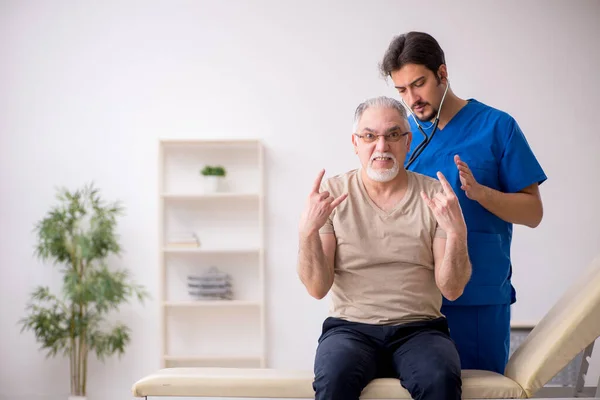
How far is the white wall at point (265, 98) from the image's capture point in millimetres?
4633

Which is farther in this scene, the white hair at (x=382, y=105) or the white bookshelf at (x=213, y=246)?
the white bookshelf at (x=213, y=246)

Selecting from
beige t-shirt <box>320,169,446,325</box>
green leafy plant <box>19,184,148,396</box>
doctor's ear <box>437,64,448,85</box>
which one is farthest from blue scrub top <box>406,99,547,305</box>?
green leafy plant <box>19,184,148,396</box>

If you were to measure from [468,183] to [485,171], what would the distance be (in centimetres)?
22

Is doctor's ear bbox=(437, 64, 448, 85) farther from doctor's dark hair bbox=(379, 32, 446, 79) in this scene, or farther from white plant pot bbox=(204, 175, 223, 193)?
white plant pot bbox=(204, 175, 223, 193)

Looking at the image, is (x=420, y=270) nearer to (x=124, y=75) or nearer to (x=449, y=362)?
(x=449, y=362)

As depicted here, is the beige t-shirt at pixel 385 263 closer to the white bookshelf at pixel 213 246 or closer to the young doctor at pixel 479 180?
the young doctor at pixel 479 180

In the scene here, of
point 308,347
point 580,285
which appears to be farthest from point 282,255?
point 580,285

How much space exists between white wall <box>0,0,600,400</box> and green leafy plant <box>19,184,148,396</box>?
0.69ft

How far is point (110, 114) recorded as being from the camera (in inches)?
185

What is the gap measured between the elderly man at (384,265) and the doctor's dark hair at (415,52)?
0.68ft

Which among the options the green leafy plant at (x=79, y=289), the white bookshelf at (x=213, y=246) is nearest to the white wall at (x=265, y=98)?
the white bookshelf at (x=213, y=246)

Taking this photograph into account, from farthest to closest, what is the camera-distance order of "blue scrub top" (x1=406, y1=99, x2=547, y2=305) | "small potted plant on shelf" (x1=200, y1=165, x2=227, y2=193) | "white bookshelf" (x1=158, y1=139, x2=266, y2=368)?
"white bookshelf" (x1=158, y1=139, x2=266, y2=368) < "small potted plant on shelf" (x1=200, y1=165, x2=227, y2=193) < "blue scrub top" (x1=406, y1=99, x2=547, y2=305)

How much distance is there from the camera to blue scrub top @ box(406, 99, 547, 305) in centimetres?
202

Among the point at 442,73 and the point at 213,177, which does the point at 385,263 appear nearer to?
the point at 442,73
